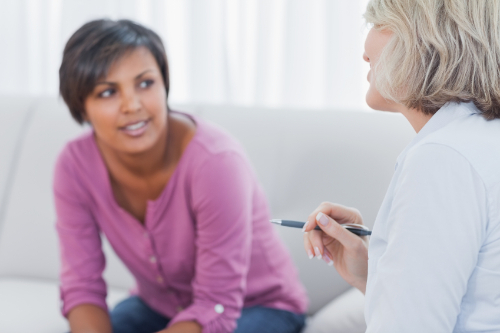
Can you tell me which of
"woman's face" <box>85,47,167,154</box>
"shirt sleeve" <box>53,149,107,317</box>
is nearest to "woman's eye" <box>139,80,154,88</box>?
"woman's face" <box>85,47,167,154</box>

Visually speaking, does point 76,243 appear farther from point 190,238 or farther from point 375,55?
point 375,55

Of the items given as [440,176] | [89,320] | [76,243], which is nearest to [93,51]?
[76,243]

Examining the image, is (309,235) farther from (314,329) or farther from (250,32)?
(250,32)

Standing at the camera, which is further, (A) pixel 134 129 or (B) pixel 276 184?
(B) pixel 276 184

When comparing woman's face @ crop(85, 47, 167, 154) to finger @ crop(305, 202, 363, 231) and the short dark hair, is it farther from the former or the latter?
finger @ crop(305, 202, 363, 231)

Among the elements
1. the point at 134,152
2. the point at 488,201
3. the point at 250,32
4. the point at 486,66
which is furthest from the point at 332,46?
the point at 488,201

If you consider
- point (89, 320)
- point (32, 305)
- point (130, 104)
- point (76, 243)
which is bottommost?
point (32, 305)

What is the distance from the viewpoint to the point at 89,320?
4.15 ft

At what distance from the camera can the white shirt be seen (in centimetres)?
61

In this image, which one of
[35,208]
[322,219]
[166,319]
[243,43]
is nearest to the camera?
[322,219]

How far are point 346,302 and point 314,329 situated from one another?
0.10 metres

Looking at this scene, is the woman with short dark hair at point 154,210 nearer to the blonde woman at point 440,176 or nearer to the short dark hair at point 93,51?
the short dark hair at point 93,51

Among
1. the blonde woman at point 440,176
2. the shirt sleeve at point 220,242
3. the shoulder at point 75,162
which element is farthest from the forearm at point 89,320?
the blonde woman at point 440,176

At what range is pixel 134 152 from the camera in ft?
4.26
